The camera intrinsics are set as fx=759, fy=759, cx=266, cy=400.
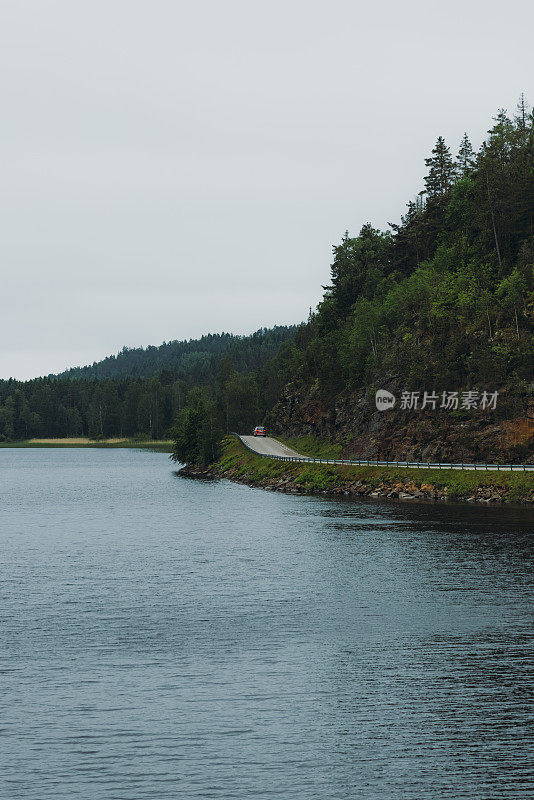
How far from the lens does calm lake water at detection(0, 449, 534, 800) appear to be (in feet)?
65.5

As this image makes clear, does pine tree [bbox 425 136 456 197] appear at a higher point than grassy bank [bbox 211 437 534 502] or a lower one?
higher

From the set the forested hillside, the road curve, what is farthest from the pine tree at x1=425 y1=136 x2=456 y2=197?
the road curve

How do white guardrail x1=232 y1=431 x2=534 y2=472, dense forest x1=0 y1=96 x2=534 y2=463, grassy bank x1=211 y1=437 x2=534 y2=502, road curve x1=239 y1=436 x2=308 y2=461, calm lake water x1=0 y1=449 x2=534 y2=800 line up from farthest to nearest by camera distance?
road curve x1=239 y1=436 x2=308 y2=461 < dense forest x1=0 y1=96 x2=534 y2=463 < white guardrail x1=232 y1=431 x2=534 y2=472 < grassy bank x1=211 y1=437 x2=534 y2=502 < calm lake water x1=0 y1=449 x2=534 y2=800

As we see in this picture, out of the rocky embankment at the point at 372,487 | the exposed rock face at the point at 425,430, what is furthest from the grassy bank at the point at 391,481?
the exposed rock face at the point at 425,430

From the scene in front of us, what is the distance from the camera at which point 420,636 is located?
1267 inches

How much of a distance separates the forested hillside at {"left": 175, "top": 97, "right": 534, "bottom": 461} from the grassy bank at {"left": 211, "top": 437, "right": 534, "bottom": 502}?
22.1 ft

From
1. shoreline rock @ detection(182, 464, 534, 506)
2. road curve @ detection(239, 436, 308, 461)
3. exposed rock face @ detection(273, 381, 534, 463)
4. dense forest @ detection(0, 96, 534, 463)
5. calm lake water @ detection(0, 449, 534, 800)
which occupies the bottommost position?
calm lake water @ detection(0, 449, 534, 800)

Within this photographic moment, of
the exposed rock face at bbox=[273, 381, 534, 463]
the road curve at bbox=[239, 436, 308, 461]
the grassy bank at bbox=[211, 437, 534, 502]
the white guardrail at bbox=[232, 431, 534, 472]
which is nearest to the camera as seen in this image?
the grassy bank at bbox=[211, 437, 534, 502]

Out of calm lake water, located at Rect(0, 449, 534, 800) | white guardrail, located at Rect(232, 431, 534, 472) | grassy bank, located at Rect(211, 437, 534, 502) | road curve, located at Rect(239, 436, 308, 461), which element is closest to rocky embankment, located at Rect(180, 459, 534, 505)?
grassy bank, located at Rect(211, 437, 534, 502)

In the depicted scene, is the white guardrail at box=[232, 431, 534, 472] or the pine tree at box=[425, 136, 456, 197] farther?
the pine tree at box=[425, 136, 456, 197]

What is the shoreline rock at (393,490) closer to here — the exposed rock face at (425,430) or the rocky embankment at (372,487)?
the rocky embankment at (372,487)

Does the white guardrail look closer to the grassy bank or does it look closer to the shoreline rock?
the grassy bank

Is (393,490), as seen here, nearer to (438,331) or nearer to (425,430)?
(425,430)

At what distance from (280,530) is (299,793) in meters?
45.0
